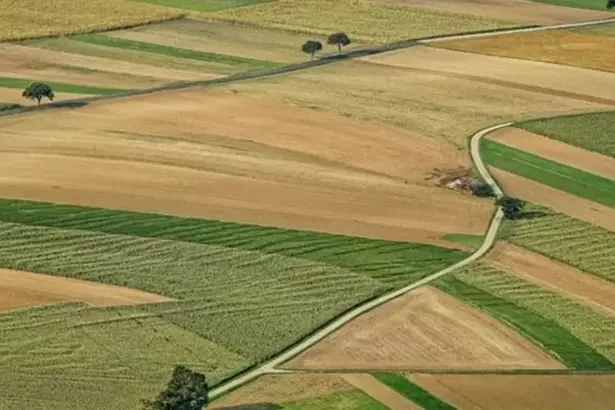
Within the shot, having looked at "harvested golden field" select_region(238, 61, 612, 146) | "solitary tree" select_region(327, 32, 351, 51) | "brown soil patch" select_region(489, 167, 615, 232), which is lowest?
"brown soil patch" select_region(489, 167, 615, 232)

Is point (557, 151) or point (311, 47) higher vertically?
point (311, 47)

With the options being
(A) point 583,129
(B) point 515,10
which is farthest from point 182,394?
(B) point 515,10

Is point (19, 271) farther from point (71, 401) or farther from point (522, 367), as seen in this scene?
point (522, 367)

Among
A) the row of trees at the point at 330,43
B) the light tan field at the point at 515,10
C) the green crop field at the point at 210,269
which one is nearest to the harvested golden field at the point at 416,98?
the row of trees at the point at 330,43

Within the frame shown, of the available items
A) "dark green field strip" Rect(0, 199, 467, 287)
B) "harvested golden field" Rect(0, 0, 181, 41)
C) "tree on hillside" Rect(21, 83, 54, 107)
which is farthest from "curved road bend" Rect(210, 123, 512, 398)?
"harvested golden field" Rect(0, 0, 181, 41)

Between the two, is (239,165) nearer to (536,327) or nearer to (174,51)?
(536,327)

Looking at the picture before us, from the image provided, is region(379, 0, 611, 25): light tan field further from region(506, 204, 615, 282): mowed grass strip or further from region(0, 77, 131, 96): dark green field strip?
region(506, 204, 615, 282): mowed grass strip

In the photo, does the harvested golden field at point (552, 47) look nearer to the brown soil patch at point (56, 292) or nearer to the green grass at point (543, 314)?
the green grass at point (543, 314)
